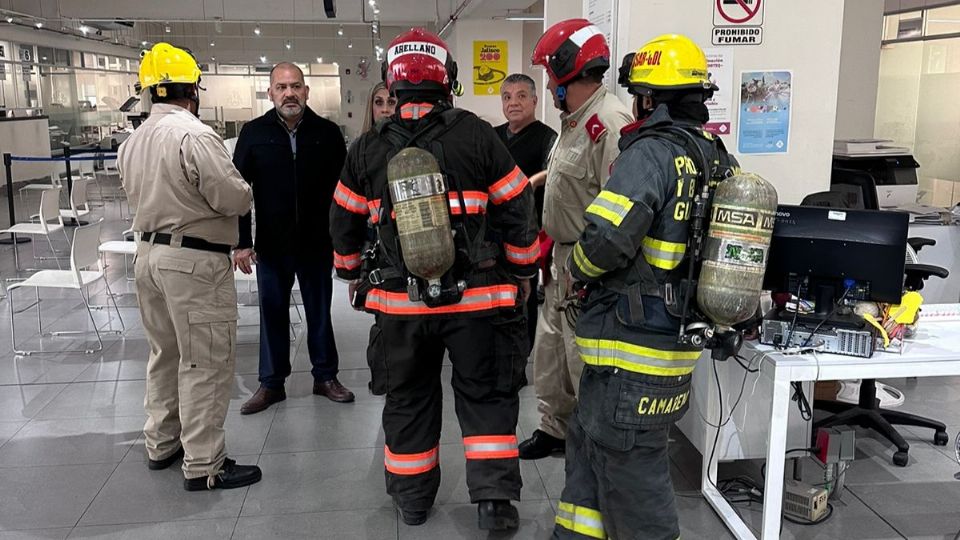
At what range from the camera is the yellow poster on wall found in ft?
39.5

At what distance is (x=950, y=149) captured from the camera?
29.5 feet

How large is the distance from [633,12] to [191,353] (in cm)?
225

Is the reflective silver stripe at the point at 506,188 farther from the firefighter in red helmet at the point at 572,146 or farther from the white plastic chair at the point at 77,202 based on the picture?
the white plastic chair at the point at 77,202

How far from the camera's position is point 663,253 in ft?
7.03

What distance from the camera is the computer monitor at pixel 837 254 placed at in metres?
2.47

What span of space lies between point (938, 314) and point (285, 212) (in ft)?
9.51

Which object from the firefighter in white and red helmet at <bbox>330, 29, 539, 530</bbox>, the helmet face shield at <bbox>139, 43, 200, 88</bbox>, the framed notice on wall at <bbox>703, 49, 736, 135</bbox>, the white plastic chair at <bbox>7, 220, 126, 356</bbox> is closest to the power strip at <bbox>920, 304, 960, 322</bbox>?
the framed notice on wall at <bbox>703, 49, 736, 135</bbox>

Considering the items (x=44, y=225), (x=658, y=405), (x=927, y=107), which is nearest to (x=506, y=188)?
(x=658, y=405)

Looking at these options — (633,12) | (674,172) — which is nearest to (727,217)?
(674,172)

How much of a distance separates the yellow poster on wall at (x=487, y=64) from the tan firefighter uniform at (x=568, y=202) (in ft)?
30.3

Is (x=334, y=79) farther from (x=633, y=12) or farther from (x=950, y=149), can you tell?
(x=633, y=12)

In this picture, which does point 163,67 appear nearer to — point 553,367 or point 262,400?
point 262,400

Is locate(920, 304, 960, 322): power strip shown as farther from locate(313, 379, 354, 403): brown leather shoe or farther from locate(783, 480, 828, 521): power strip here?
locate(313, 379, 354, 403): brown leather shoe

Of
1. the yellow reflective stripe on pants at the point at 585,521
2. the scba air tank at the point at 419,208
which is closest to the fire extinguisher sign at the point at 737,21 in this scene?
the scba air tank at the point at 419,208
